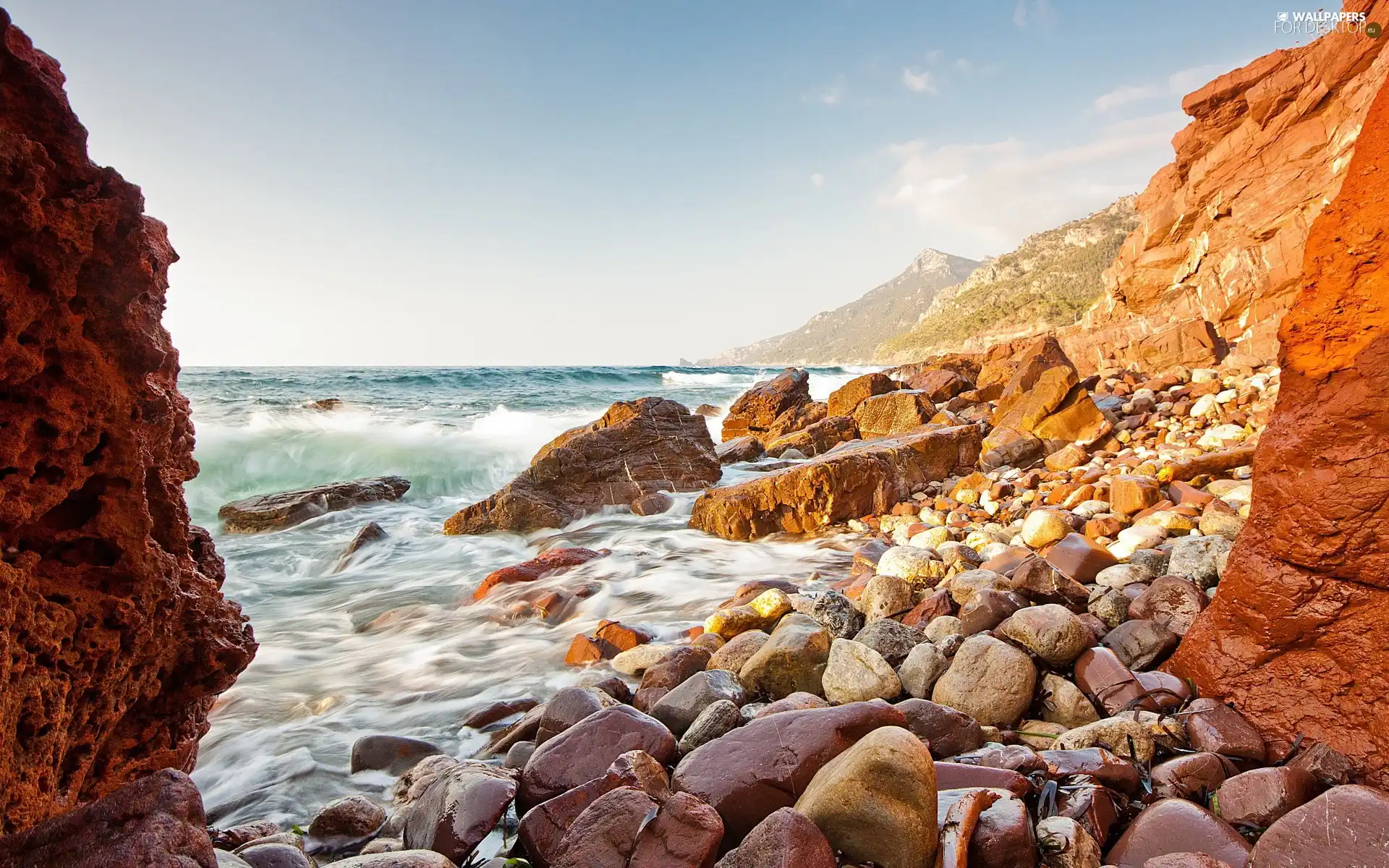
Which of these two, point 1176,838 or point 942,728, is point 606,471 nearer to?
point 942,728

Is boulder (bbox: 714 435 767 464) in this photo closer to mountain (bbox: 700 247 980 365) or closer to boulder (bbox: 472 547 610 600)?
boulder (bbox: 472 547 610 600)

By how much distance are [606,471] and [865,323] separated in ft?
516

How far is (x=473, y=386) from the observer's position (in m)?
35.6

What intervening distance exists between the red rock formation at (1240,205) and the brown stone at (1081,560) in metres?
10.7

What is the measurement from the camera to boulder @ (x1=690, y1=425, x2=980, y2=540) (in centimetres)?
783

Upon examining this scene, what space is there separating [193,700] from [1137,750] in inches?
139

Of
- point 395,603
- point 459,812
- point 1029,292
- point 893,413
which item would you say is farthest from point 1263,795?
point 1029,292

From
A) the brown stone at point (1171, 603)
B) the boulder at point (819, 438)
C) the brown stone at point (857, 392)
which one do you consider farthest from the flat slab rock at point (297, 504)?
the brown stone at point (1171, 603)

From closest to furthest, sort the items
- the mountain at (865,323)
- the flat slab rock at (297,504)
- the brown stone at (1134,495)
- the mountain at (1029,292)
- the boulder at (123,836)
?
1. the boulder at (123,836)
2. the brown stone at (1134,495)
3. the flat slab rock at (297,504)
4. the mountain at (1029,292)
5. the mountain at (865,323)

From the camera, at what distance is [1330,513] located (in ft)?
7.41

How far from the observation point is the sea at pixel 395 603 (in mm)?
3863

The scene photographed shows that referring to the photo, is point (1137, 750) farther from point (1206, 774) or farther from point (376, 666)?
point (376, 666)

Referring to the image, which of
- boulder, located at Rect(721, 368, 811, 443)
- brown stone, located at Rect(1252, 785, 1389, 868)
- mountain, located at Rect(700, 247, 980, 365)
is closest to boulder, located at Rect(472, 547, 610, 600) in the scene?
brown stone, located at Rect(1252, 785, 1389, 868)

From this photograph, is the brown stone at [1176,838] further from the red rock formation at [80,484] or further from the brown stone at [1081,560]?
the red rock formation at [80,484]
